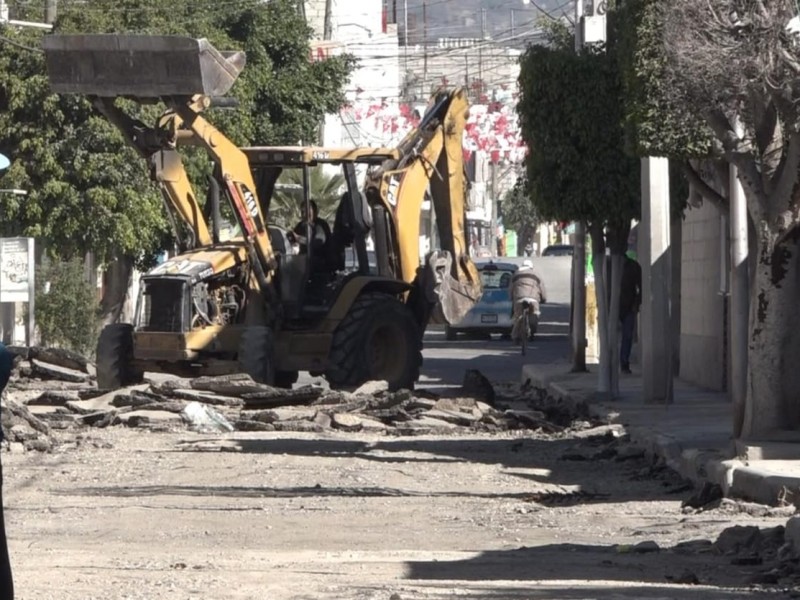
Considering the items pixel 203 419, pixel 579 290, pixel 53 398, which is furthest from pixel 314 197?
pixel 203 419

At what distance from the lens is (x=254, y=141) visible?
43250mm

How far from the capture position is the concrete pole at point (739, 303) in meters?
15.3

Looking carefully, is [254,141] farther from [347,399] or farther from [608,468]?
[608,468]

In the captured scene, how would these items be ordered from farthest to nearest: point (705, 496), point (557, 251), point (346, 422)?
point (557, 251) → point (346, 422) → point (705, 496)

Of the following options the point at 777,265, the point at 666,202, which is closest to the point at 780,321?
the point at 777,265

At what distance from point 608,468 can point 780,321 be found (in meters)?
2.71

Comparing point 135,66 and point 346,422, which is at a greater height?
point 135,66

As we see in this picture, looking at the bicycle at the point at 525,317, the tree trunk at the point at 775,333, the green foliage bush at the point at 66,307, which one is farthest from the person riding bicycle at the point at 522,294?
the tree trunk at the point at 775,333

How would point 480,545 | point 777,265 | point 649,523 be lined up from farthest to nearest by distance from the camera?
point 777,265 < point 649,523 < point 480,545

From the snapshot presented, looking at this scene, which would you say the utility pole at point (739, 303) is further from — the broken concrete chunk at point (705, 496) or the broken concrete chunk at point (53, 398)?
the broken concrete chunk at point (53, 398)

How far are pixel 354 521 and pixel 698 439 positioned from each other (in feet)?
17.4

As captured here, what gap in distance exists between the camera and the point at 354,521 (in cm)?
1244

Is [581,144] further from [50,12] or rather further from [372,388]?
[50,12]

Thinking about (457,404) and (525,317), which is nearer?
(457,404)
